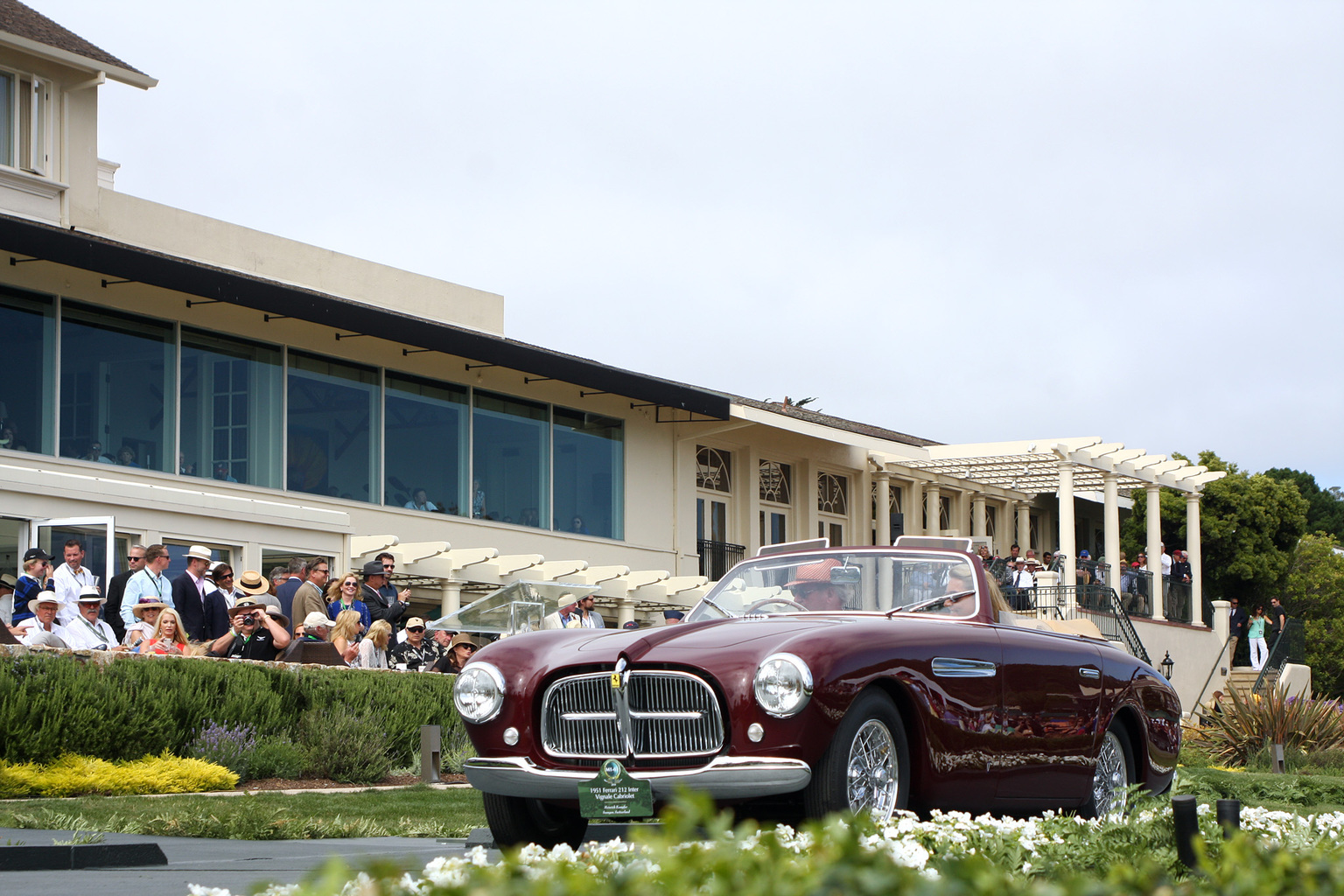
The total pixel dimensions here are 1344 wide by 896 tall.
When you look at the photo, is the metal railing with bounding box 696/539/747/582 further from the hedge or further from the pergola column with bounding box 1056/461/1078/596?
the hedge

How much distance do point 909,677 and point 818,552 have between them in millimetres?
1824

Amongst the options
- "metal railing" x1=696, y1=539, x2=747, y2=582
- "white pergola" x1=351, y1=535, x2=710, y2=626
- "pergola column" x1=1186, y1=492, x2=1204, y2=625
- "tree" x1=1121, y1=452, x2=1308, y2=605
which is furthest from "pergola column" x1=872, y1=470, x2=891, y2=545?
"tree" x1=1121, y1=452, x2=1308, y2=605

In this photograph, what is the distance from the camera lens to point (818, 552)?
9031 mm

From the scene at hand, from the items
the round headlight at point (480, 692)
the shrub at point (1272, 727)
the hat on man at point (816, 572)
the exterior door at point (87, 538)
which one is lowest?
the shrub at point (1272, 727)

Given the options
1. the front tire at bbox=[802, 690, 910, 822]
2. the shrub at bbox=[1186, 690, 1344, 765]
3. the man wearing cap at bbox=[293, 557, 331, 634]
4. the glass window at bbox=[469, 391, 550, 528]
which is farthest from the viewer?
the glass window at bbox=[469, 391, 550, 528]

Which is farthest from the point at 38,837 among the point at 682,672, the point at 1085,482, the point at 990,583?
the point at 1085,482

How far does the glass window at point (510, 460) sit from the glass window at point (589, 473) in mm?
416

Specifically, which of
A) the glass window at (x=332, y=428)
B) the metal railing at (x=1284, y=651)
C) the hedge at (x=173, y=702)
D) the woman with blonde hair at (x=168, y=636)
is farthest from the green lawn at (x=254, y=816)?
the metal railing at (x=1284, y=651)

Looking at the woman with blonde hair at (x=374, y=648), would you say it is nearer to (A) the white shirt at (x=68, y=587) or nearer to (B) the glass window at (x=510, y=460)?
(A) the white shirt at (x=68, y=587)

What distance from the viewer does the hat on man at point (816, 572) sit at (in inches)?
348

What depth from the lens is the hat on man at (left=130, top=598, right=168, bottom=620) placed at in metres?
14.0

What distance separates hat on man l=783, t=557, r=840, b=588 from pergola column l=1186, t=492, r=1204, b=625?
103ft

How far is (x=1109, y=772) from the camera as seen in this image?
890 cm

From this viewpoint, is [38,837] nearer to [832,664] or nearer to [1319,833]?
[832,664]
